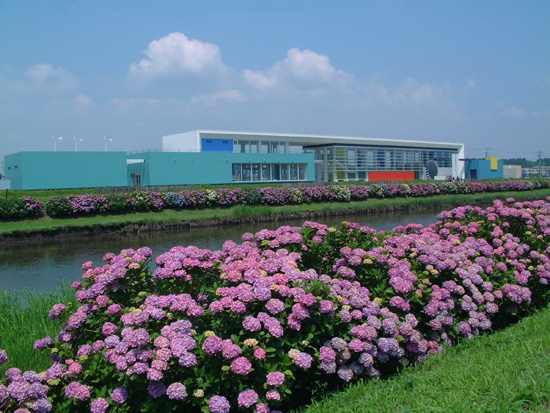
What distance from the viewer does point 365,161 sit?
5981cm

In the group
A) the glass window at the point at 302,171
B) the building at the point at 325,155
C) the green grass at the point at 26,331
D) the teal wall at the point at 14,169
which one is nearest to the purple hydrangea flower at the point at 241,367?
the green grass at the point at 26,331

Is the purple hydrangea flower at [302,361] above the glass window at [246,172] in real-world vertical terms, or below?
below

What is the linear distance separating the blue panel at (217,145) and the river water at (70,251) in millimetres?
22226

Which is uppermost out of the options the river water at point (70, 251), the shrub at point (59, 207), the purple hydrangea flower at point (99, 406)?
the shrub at point (59, 207)

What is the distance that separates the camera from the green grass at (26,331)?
4.86 metres

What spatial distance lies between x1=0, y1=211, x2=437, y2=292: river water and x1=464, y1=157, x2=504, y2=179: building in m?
49.8

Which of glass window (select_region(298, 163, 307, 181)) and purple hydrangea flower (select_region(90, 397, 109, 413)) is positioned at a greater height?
glass window (select_region(298, 163, 307, 181))

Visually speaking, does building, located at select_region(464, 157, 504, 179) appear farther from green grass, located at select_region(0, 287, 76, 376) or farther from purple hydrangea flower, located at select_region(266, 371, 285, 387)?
purple hydrangea flower, located at select_region(266, 371, 285, 387)

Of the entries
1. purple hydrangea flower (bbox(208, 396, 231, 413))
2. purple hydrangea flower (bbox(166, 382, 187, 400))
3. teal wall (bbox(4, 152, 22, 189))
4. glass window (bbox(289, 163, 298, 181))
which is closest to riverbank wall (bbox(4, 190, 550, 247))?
teal wall (bbox(4, 152, 22, 189))

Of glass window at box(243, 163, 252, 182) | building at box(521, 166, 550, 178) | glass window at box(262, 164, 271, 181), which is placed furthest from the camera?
building at box(521, 166, 550, 178)

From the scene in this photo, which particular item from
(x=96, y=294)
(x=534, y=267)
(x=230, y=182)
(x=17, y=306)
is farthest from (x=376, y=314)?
(x=230, y=182)

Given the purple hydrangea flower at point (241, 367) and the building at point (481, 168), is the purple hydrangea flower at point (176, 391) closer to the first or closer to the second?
the purple hydrangea flower at point (241, 367)

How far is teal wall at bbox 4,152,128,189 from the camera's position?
35281 millimetres

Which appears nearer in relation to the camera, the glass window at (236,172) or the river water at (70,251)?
Result: the river water at (70,251)
